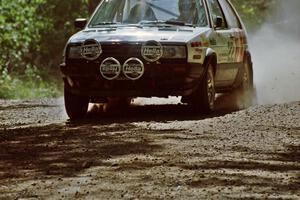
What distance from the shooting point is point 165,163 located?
7.99 metres

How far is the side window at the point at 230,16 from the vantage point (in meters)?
14.0

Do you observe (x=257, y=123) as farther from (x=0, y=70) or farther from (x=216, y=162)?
(x=0, y=70)

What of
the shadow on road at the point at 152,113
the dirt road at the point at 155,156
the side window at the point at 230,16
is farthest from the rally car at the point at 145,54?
the side window at the point at 230,16

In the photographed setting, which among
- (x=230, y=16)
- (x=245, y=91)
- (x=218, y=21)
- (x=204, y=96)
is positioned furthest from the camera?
(x=245, y=91)

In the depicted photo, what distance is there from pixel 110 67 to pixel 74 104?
2.99 ft

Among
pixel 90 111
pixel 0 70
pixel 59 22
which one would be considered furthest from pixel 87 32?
pixel 59 22

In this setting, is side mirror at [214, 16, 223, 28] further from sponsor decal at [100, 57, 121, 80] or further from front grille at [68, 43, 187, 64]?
sponsor decal at [100, 57, 121, 80]

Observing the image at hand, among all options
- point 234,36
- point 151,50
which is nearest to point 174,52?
point 151,50

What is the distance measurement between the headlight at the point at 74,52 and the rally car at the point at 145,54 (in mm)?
13

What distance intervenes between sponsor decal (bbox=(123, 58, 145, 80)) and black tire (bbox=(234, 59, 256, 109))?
289 cm

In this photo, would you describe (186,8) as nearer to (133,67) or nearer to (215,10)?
(215,10)

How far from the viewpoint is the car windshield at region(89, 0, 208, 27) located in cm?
1256

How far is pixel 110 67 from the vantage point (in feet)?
38.6

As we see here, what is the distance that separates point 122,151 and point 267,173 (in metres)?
1.74
